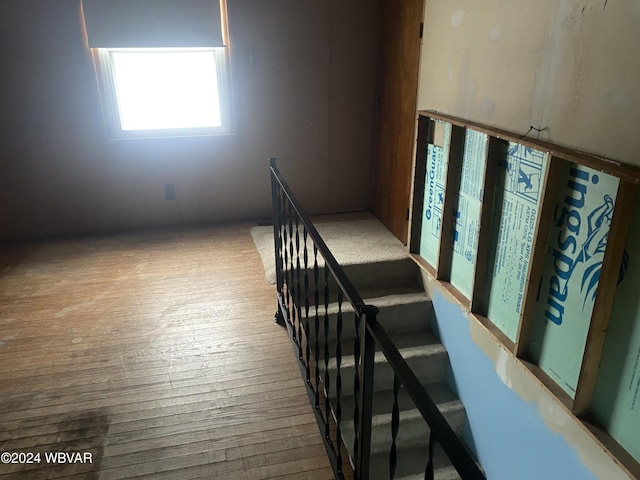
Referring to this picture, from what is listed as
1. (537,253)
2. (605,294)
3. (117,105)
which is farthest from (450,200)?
(117,105)

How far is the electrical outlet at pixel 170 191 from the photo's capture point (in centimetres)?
432

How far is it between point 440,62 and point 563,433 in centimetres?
210

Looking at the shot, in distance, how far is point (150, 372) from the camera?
2516mm

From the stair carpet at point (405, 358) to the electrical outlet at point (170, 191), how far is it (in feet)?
6.10

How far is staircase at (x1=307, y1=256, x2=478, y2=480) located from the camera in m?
2.68

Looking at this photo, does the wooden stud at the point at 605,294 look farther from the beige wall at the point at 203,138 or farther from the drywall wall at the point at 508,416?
the beige wall at the point at 203,138

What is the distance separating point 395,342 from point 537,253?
133cm

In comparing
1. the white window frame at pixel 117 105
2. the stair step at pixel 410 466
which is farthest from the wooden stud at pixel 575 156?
the white window frame at pixel 117 105

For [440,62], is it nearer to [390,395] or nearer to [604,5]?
[604,5]

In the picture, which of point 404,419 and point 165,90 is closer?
point 404,419

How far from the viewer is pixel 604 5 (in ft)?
5.51

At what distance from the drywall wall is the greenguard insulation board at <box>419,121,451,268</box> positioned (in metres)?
0.23

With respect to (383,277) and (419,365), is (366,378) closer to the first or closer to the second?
(419,365)

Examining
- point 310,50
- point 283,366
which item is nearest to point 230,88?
point 310,50
